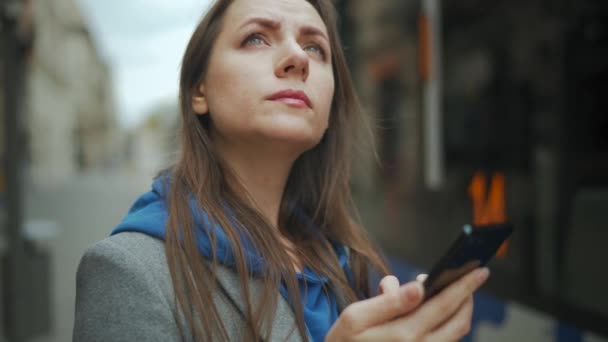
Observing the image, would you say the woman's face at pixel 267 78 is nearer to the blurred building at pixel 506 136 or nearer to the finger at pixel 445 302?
the blurred building at pixel 506 136

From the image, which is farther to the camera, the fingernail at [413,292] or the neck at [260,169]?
the neck at [260,169]

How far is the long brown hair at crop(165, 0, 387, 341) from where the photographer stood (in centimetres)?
111

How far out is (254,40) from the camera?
4.36ft

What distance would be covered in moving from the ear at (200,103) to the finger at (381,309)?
2.05 feet

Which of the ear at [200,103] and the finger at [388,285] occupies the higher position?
the ear at [200,103]

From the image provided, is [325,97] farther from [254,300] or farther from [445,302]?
[445,302]

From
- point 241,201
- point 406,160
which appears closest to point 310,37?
point 241,201

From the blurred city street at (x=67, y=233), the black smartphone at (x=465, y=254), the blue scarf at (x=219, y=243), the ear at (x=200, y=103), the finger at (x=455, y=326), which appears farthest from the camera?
the blurred city street at (x=67, y=233)

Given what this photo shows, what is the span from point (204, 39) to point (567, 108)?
1535mm

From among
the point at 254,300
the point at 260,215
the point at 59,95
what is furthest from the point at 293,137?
the point at 59,95

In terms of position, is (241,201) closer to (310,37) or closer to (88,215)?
(310,37)

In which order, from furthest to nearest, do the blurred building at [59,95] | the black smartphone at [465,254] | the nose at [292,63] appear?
the blurred building at [59,95] → the nose at [292,63] → the black smartphone at [465,254]

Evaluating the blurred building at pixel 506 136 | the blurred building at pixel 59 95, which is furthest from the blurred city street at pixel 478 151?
the blurred building at pixel 59 95

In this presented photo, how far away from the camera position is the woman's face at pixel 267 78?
48.9 inches
